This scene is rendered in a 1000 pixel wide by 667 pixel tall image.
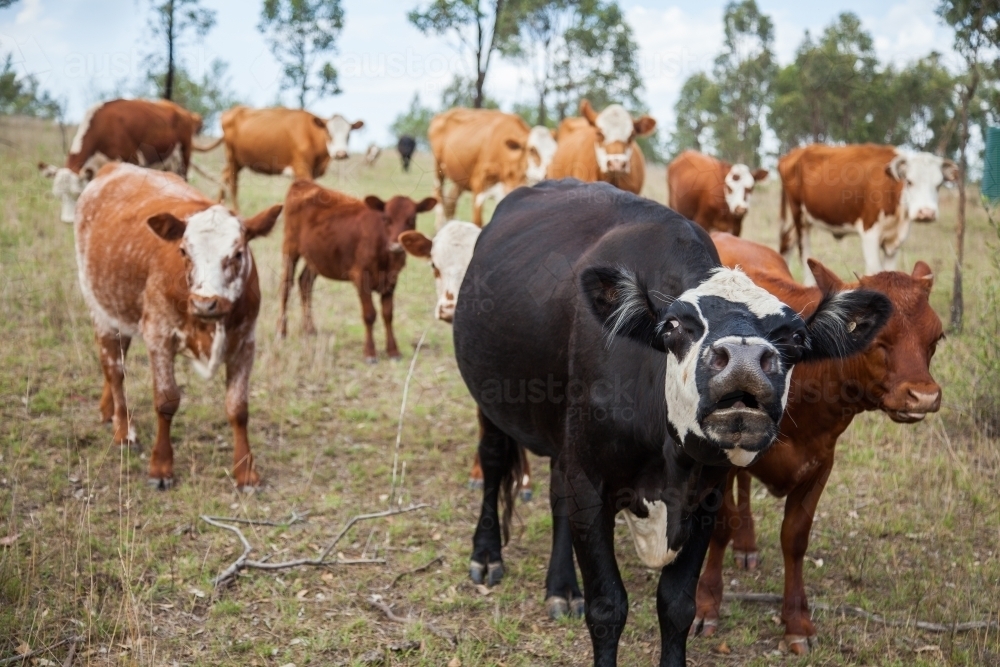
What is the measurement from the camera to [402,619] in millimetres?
4574

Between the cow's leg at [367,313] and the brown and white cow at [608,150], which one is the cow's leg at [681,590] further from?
the brown and white cow at [608,150]

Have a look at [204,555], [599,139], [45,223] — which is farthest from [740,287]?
[45,223]

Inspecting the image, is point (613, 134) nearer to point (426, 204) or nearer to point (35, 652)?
point (426, 204)

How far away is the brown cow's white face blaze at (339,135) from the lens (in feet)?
53.9

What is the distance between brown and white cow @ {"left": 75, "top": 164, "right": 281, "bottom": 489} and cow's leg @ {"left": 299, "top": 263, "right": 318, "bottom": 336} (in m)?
2.94

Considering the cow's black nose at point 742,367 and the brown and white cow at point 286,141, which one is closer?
the cow's black nose at point 742,367

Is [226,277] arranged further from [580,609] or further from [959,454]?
[959,454]

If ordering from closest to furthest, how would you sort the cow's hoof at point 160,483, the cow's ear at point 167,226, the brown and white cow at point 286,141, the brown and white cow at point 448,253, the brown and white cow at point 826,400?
the brown and white cow at point 826,400 → the cow's ear at point 167,226 → the cow's hoof at point 160,483 → the brown and white cow at point 448,253 → the brown and white cow at point 286,141

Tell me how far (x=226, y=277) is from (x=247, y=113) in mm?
12720

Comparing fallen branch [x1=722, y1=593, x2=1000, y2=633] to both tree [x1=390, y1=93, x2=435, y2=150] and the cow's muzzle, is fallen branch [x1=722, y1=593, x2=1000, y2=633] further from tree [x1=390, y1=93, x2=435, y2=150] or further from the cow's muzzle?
tree [x1=390, y1=93, x2=435, y2=150]

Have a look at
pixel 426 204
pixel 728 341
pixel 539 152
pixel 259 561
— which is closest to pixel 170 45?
pixel 539 152

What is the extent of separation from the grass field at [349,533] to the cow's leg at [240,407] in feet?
0.48

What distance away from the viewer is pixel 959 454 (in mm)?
6434

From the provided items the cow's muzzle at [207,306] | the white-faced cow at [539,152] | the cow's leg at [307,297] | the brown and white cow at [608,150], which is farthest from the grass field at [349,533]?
the white-faced cow at [539,152]
